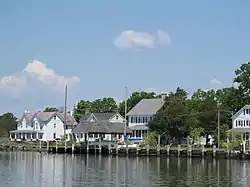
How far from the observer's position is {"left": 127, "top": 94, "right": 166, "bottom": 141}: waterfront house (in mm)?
122500

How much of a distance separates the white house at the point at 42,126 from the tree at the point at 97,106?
1483 centimetres

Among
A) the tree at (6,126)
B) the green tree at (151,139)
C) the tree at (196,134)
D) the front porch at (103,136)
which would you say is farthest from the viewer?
the tree at (6,126)

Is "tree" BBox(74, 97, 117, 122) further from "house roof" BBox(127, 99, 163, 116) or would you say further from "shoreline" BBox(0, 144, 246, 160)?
"shoreline" BBox(0, 144, 246, 160)

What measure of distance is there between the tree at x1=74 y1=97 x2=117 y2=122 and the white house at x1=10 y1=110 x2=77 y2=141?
584 inches

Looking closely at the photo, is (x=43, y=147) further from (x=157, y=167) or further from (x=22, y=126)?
(x=157, y=167)

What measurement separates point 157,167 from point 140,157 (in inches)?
844

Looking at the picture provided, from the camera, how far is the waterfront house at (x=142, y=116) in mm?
122500

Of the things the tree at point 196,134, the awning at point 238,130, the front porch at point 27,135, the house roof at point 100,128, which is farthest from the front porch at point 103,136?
the awning at point 238,130

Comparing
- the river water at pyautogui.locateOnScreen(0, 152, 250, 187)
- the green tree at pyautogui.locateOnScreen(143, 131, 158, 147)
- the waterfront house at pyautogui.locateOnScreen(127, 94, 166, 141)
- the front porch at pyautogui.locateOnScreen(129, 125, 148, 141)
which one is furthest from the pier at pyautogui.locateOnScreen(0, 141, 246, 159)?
the waterfront house at pyautogui.locateOnScreen(127, 94, 166, 141)

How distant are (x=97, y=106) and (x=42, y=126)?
1060 inches

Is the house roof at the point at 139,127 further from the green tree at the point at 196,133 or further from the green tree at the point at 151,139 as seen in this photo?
the green tree at the point at 196,133

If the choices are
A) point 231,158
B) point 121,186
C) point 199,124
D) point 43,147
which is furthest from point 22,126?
point 121,186

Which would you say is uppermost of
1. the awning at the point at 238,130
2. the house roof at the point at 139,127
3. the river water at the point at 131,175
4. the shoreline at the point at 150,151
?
the house roof at the point at 139,127

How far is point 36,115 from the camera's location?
472ft
